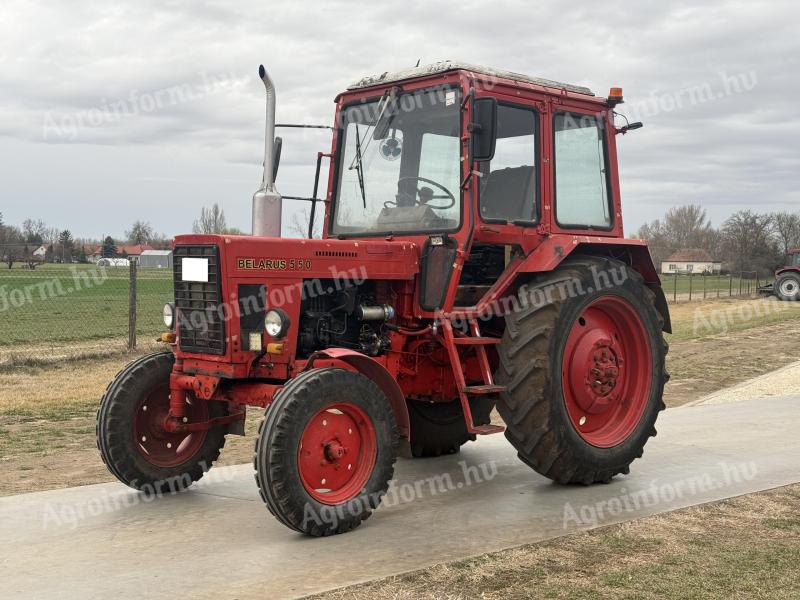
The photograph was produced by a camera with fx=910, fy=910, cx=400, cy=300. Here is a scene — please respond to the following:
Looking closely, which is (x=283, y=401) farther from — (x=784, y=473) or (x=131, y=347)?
(x=131, y=347)

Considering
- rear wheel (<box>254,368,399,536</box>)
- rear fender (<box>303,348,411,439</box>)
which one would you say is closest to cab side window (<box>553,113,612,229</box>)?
rear fender (<box>303,348,411,439</box>)

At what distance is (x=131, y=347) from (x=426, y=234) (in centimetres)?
895

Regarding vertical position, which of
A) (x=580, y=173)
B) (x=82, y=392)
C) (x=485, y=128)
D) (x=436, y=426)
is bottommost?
(x=82, y=392)

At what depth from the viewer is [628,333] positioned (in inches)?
282

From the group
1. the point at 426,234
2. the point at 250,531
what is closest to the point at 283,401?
the point at 250,531

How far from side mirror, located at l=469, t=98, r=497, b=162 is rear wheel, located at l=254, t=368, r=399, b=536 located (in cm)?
163

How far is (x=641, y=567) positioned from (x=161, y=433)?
3.39 metres

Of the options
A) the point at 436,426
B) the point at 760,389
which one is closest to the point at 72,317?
the point at 760,389

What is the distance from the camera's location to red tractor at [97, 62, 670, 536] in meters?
5.57

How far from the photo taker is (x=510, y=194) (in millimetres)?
6629

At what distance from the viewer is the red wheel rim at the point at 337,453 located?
17.5 ft

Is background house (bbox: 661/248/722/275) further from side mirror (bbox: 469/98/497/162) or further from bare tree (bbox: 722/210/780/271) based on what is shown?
side mirror (bbox: 469/98/497/162)

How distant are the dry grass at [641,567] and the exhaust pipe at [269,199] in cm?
248

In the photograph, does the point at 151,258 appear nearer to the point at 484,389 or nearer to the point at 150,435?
the point at 150,435
